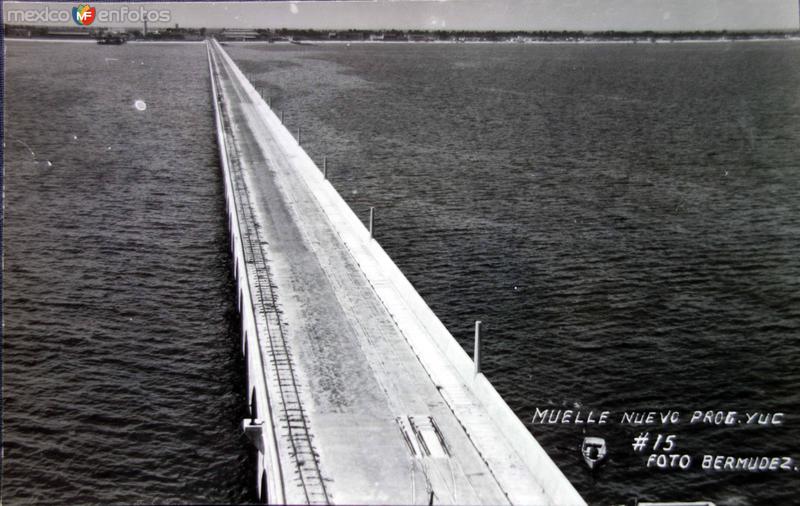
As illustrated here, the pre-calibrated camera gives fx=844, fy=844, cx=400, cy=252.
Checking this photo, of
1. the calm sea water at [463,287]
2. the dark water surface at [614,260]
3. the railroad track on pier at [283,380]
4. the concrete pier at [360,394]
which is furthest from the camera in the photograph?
the dark water surface at [614,260]

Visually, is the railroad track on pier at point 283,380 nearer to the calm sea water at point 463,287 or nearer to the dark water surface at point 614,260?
the calm sea water at point 463,287

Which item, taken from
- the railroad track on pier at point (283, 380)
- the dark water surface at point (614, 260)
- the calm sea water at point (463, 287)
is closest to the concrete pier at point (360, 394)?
the railroad track on pier at point (283, 380)

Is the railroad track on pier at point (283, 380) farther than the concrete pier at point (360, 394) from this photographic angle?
Yes

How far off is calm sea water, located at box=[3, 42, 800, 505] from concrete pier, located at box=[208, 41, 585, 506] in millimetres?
3946

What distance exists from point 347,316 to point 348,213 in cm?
1967

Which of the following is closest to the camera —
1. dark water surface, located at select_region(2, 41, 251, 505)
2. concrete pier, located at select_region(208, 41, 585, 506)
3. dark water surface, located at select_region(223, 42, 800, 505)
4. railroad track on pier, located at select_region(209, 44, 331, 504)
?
concrete pier, located at select_region(208, 41, 585, 506)

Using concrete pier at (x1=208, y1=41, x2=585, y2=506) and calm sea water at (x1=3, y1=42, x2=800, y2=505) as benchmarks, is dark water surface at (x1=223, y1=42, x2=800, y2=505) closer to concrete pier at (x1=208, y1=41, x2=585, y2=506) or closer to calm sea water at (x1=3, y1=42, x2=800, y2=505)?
calm sea water at (x1=3, y1=42, x2=800, y2=505)

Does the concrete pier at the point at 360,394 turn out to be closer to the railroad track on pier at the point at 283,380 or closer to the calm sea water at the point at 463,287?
the railroad track on pier at the point at 283,380

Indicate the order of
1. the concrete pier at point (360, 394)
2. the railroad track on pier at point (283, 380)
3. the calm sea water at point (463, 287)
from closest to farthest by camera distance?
the concrete pier at point (360, 394) < the railroad track on pier at point (283, 380) < the calm sea water at point (463, 287)

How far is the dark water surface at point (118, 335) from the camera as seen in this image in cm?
3653

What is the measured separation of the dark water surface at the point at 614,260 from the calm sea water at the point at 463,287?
0.66ft

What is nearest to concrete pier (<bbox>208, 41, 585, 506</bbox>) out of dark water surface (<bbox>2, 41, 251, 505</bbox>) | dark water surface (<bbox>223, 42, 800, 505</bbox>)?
dark water surface (<bbox>2, 41, 251, 505</bbox>)

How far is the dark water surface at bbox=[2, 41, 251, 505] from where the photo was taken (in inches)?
1438

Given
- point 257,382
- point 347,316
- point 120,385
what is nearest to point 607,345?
point 347,316
